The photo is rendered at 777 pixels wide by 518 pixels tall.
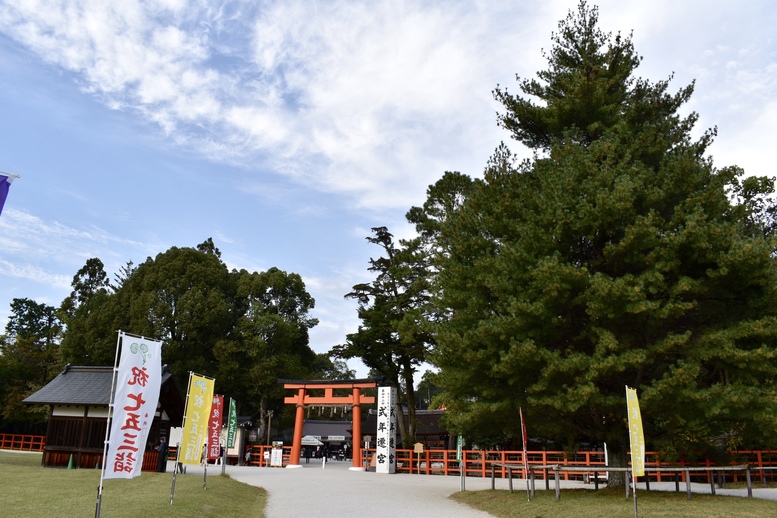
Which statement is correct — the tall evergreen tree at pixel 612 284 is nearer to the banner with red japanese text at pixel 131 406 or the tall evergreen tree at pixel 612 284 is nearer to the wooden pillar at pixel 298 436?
the banner with red japanese text at pixel 131 406

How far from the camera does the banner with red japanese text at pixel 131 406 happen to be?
22.9 ft

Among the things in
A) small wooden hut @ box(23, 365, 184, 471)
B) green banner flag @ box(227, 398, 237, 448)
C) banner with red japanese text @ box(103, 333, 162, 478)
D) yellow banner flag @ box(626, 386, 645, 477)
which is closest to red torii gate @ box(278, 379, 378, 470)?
green banner flag @ box(227, 398, 237, 448)

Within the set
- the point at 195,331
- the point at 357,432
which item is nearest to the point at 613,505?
the point at 357,432

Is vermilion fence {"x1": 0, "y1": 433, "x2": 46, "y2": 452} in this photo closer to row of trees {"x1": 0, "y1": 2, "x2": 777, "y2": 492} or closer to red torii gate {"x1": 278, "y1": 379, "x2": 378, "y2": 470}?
red torii gate {"x1": 278, "y1": 379, "x2": 378, "y2": 470}

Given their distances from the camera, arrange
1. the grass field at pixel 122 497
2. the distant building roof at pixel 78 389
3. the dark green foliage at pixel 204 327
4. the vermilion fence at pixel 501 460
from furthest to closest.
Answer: the dark green foliage at pixel 204 327, the distant building roof at pixel 78 389, the vermilion fence at pixel 501 460, the grass field at pixel 122 497

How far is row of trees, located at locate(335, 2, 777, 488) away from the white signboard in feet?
37.1

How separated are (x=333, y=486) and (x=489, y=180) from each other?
9.93m

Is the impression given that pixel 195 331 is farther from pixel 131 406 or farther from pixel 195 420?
pixel 131 406

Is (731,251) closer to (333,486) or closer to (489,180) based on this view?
(489,180)

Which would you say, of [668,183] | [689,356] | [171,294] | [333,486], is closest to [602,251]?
[668,183]

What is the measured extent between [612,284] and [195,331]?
29.7 m

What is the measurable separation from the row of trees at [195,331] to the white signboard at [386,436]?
1180 cm

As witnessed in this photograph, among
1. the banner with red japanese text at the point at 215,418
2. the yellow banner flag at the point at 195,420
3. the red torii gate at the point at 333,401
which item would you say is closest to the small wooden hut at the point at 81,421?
the banner with red japanese text at the point at 215,418

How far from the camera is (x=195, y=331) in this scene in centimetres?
3525
